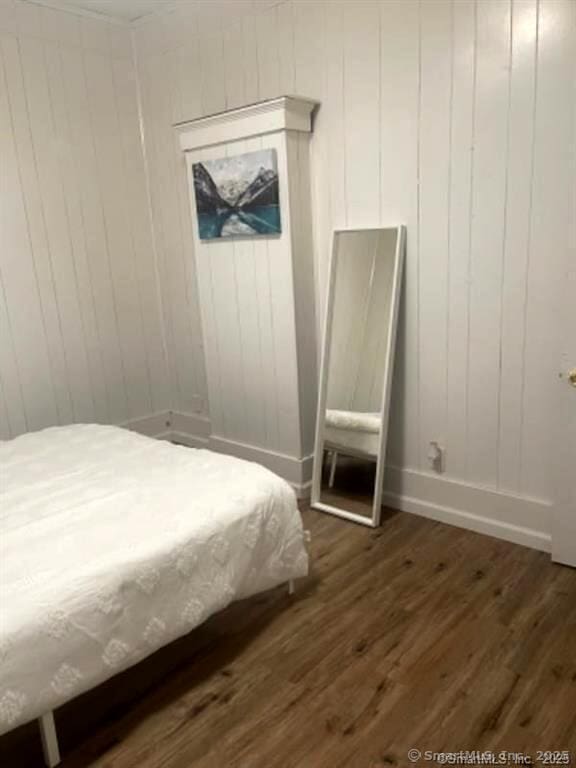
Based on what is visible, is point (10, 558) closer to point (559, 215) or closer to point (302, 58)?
point (559, 215)

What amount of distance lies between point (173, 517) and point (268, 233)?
1.68m

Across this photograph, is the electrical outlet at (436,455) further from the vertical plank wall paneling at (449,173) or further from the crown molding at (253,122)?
the crown molding at (253,122)

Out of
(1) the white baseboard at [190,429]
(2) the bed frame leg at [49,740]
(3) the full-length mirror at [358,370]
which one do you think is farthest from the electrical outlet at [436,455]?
(2) the bed frame leg at [49,740]

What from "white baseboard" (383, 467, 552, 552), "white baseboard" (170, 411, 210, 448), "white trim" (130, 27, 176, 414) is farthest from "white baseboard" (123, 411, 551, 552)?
"white trim" (130, 27, 176, 414)

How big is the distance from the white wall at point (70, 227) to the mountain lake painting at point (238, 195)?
75 centimetres

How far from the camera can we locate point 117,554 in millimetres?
1796

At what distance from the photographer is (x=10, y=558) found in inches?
70.3

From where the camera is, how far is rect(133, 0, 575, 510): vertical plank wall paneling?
238 centimetres

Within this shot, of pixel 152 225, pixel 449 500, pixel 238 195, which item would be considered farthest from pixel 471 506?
pixel 152 225

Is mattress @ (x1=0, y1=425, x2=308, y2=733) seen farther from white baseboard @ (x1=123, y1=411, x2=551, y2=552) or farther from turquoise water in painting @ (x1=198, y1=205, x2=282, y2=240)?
turquoise water in painting @ (x1=198, y1=205, x2=282, y2=240)

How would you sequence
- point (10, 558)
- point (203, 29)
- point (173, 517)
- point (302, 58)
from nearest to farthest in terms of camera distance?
1. point (10, 558)
2. point (173, 517)
3. point (302, 58)
4. point (203, 29)

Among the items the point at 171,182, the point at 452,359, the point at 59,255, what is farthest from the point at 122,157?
the point at 452,359

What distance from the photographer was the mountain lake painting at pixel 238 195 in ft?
9.91

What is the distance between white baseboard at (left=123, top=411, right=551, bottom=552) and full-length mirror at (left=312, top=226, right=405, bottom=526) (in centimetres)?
14
